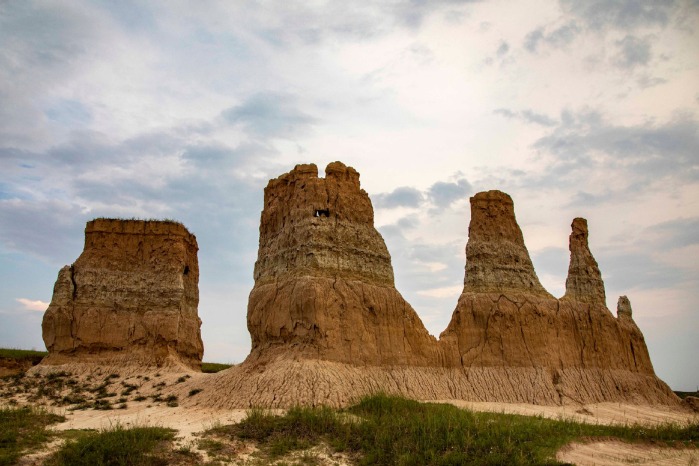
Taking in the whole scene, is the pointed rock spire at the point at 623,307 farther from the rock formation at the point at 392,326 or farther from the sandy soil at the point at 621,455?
the sandy soil at the point at 621,455

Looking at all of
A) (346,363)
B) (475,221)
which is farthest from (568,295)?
(346,363)

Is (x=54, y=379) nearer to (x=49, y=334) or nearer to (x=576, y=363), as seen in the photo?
(x=49, y=334)

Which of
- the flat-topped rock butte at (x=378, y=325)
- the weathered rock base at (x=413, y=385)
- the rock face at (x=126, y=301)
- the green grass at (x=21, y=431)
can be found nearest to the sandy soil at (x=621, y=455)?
the weathered rock base at (x=413, y=385)

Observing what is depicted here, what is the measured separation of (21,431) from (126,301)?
53.8 feet

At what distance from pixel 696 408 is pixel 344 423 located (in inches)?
906

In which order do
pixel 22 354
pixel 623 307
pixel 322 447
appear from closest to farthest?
1. pixel 322 447
2. pixel 623 307
3. pixel 22 354

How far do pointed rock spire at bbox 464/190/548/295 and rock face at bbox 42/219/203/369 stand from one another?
16352 mm

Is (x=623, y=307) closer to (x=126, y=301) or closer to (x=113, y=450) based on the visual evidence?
(x=126, y=301)

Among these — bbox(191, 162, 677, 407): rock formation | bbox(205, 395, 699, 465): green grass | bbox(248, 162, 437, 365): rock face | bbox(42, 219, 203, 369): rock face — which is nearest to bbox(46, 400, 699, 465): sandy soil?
bbox(205, 395, 699, 465): green grass

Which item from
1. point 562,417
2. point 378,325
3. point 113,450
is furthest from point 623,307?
point 113,450

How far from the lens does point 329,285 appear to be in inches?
1068

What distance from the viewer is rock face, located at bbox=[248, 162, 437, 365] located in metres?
26.6

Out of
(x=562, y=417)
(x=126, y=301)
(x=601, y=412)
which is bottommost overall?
(x=562, y=417)

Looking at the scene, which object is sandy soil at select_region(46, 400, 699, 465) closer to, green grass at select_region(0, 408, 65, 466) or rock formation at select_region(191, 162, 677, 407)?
green grass at select_region(0, 408, 65, 466)
